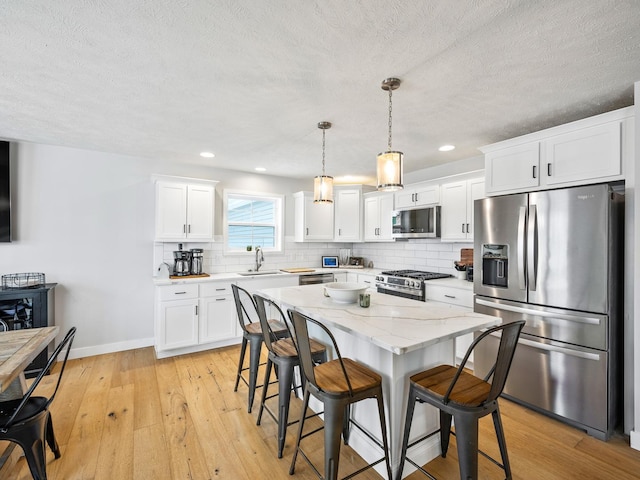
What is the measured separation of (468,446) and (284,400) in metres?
1.06

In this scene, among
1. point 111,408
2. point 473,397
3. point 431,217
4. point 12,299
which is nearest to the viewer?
point 473,397

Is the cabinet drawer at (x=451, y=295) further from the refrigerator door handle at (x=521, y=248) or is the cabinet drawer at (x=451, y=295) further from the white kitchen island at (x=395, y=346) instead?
the white kitchen island at (x=395, y=346)

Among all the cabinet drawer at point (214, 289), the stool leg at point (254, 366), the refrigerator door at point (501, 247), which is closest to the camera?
the stool leg at point (254, 366)

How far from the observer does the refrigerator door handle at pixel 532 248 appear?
248cm

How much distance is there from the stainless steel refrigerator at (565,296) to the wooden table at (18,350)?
3.24 meters

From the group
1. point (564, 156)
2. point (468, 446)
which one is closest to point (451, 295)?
point (564, 156)

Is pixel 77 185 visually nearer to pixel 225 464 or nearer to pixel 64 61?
pixel 64 61

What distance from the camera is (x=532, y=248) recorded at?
8.19 feet

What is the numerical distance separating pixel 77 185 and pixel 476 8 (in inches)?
166

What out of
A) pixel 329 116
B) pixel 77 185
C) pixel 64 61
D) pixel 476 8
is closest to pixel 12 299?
pixel 77 185

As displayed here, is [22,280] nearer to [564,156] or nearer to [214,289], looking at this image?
[214,289]

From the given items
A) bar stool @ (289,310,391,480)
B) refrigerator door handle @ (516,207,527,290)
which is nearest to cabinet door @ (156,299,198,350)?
bar stool @ (289,310,391,480)

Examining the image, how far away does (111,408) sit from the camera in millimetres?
2568

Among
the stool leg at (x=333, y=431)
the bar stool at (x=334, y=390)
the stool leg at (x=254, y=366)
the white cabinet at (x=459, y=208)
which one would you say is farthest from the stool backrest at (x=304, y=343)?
the white cabinet at (x=459, y=208)
